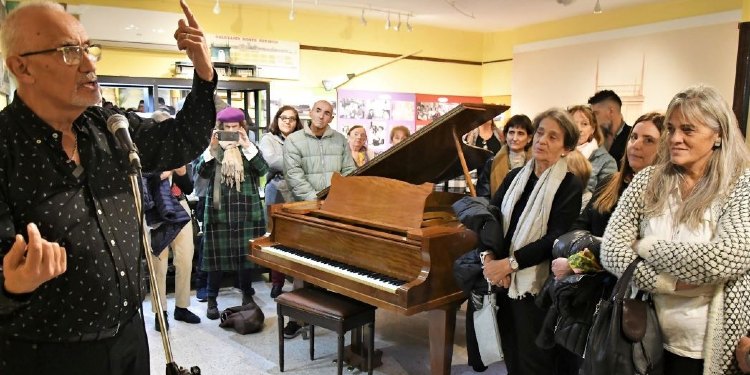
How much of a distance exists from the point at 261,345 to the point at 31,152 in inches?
99.0

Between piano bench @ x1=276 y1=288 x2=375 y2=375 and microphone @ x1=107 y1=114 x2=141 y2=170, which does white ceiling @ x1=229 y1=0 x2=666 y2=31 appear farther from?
microphone @ x1=107 y1=114 x2=141 y2=170

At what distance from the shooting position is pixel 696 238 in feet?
4.91

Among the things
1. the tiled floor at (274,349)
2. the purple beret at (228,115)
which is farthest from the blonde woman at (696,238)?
the purple beret at (228,115)

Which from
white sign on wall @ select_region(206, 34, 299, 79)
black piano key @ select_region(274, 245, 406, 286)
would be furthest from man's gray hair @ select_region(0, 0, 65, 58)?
white sign on wall @ select_region(206, 34, 299, 79)

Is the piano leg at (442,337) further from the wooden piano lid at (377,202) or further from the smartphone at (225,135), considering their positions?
the smartphone at (225,135)

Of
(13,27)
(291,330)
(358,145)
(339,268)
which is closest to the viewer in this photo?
(13,27)

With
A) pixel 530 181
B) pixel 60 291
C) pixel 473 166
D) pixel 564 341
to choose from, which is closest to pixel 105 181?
pixel 60 291

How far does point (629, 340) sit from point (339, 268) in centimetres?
147

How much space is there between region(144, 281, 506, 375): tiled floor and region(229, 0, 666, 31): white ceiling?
3.64 meters

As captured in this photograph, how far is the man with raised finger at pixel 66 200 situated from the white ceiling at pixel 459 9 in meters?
5.03

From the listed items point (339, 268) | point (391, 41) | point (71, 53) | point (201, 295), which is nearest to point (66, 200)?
point (71, 53)

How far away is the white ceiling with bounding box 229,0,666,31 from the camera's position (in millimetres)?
5902

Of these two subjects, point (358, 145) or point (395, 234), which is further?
point (358, 145)

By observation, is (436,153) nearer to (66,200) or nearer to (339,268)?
(339,268)
